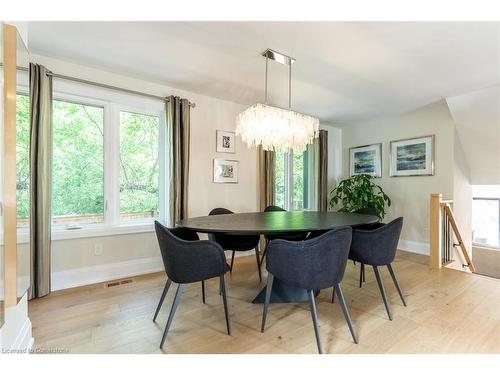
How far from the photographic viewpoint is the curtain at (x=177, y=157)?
123 inches

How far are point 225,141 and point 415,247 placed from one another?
3549mm

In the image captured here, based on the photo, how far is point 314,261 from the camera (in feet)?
5.24

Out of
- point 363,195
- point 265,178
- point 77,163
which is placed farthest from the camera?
point 363,195

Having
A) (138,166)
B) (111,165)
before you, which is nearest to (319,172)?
(138,166)

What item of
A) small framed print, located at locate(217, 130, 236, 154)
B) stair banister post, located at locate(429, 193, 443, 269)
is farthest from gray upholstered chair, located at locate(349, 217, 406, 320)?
small framed print, located at locate(217, 130, 236, 154)

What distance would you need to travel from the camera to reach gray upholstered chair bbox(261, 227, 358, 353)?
5.21 feet

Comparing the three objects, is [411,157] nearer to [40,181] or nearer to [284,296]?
[284,296]

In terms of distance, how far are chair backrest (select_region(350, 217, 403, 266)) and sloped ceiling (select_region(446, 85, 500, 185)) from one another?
2496 millimetres

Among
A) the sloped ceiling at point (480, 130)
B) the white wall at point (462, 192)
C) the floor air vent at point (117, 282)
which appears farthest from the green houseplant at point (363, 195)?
the floor air vent at point (117, 282)

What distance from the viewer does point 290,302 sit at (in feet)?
7.45

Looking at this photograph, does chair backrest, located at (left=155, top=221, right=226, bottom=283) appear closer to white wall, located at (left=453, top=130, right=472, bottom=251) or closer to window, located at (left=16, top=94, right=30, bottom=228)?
window, located at (left=16, top=94, right=30, bottom=228)
